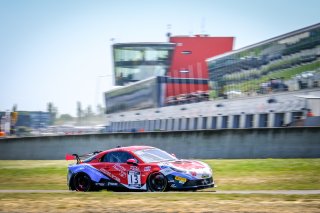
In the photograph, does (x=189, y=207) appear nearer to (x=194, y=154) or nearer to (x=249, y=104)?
(x=194, y=154)

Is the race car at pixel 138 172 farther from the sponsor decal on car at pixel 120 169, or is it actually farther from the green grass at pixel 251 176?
the green grass at pixel 251 176

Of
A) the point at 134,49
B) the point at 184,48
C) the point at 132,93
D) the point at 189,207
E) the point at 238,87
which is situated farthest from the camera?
the point at 184,48

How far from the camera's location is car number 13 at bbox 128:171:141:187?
14586 mm

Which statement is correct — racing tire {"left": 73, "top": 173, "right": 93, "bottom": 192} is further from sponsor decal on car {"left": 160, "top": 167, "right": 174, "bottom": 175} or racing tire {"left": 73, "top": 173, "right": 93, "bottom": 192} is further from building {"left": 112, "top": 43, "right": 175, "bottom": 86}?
building {"left": 112, "top": 43, "right": 175, "bottom": 86}

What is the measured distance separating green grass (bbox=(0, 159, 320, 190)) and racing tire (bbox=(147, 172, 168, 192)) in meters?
2.08

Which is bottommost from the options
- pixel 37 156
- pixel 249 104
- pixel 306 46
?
pixel 37 156

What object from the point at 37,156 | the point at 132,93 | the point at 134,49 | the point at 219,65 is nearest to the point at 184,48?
the point at 134,49

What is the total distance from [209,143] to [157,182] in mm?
10976

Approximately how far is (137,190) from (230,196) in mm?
3388

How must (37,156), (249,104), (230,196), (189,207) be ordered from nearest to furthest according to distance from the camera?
(189,207), (230,196), (37,156), (249,104)

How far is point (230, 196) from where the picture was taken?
1195cm

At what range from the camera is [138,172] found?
1458 centimetres

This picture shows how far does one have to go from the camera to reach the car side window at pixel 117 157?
Answer: 15141 mm

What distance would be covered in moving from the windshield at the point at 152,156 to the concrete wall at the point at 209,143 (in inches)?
312
